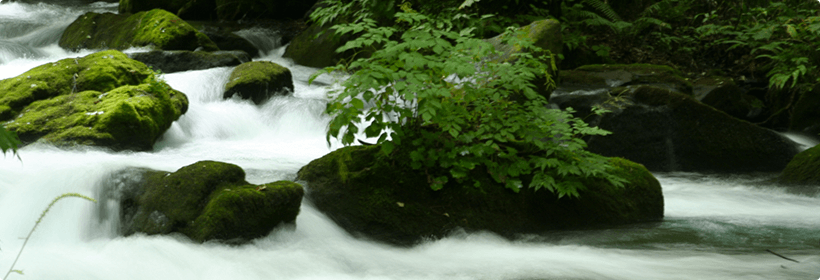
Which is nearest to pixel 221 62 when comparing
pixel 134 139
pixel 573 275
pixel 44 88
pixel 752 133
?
pixel 44 88

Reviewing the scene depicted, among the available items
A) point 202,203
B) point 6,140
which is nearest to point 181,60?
point 202,203

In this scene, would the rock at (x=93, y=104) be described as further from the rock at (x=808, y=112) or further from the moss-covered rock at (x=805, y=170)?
the rock at (x=808, y=112)

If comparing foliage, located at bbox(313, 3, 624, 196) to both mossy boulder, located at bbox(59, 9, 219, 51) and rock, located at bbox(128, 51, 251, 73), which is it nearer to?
rock, located at bbox(128, 51, 251, 73)

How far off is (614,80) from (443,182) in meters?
4.57

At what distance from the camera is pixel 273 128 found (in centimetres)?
695

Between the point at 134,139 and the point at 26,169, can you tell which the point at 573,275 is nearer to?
the point at 26,169

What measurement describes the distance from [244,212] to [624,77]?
6.17 meters

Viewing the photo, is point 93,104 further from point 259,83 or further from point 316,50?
point 316,50

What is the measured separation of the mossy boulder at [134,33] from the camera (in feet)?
32.2

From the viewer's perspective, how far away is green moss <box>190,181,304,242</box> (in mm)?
3197

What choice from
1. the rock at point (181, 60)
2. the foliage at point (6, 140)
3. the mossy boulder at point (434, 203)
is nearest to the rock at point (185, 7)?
the rock at point (181, 60)

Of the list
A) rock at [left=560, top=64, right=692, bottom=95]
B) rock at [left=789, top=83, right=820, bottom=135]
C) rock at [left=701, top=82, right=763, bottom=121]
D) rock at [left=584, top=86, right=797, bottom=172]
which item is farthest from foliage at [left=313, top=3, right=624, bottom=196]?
rock at [left=789, top=83, right=820, bottom=135]

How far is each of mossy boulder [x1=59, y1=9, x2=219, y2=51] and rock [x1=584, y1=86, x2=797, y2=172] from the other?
746 centimetres

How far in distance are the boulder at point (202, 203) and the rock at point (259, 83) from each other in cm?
392
